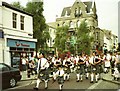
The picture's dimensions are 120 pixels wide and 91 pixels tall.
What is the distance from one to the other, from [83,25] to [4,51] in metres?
32.3

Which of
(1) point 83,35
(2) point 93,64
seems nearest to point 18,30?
(2) point 93,64

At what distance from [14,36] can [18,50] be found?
158cm

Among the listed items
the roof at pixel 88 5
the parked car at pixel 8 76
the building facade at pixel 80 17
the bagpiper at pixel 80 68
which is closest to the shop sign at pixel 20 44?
the bagpiper at pixel 80 68

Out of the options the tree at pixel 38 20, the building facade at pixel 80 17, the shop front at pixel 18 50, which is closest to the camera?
the shop front at pixel 18 50

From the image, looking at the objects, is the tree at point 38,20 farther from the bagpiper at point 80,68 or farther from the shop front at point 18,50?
the bagpiper at point 80,68

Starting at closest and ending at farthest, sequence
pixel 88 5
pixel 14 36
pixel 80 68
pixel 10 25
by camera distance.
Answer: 1. pixel 80 68
2. pixel 10 25
3. pixel 14 36
4. pixel 88 5

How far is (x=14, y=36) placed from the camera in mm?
27703

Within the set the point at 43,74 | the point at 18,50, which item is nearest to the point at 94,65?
the point at 43,74

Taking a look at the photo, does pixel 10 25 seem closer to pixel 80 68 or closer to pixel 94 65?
pixel 80 68

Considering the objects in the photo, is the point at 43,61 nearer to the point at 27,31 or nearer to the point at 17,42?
the point at 17,42

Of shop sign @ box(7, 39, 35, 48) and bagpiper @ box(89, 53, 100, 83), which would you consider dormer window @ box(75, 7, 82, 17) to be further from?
bagpiper @ box(89, 53, 100, 83)

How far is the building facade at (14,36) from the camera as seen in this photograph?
2553cm

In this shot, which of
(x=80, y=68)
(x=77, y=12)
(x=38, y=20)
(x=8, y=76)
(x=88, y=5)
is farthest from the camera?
(x=88, y=5)

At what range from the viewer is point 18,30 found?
29219 mm
